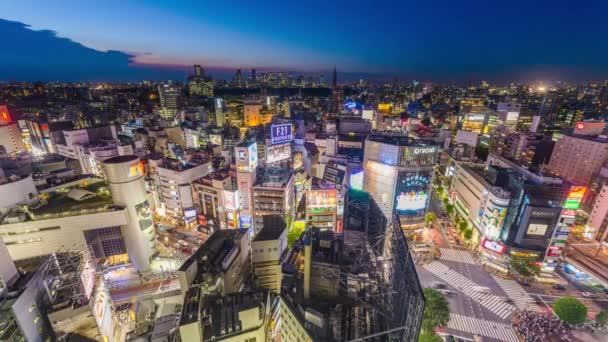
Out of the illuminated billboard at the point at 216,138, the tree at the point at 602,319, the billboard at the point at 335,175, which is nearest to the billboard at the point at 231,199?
the billboard at the point at 335,175

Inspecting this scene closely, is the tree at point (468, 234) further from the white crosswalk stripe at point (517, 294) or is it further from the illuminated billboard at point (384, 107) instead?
the illuminated billboard at point (384, 107)

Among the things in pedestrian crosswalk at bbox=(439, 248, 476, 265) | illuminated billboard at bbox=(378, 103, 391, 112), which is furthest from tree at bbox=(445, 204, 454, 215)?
illuminated billboard at bbox=(378, 103, 391, 112)

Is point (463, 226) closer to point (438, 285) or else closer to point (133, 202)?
point (438, 285)

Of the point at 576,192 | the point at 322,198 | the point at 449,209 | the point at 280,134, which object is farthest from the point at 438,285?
the point at 280,134

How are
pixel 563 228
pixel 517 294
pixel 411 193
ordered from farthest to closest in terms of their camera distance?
1. pixel 411 193
2. pixel 563 228
3. pixel 517 294

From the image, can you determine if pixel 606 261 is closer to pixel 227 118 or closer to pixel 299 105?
pixel 227 118

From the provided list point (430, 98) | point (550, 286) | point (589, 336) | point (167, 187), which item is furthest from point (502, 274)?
point (430, 98)
